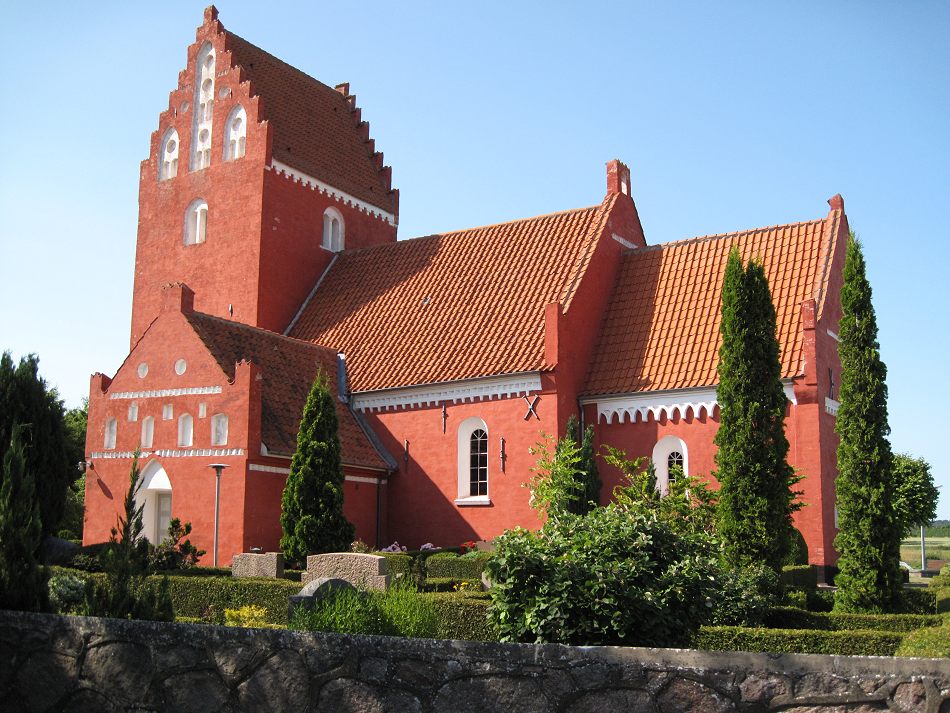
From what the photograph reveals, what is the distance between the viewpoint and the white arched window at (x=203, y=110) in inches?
1133

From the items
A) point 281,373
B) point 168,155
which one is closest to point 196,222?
point 168,155

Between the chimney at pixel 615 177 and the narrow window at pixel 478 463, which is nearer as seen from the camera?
the narrow window at pixel 478 463

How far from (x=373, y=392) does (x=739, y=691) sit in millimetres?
20528

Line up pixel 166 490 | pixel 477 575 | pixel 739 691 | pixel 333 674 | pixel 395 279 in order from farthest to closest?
pixel 395 279 → pixel 166 490 → pixel 477 575 → pixel 333 674 → pixel 739 691

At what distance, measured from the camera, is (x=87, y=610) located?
6898mm

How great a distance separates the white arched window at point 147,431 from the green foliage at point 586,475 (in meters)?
9.40

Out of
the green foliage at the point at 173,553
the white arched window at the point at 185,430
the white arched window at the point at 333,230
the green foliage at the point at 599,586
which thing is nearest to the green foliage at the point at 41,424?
the white arched window at the point at 185,430

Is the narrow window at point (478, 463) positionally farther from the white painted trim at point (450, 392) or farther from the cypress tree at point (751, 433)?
the cypress tree at point (751, 433)

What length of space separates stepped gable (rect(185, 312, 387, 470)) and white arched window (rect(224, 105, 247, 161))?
7025mm

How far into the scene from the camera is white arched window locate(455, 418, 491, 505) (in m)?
23.0

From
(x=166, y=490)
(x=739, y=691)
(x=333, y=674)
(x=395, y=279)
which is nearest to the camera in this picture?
(x=739, y=691)

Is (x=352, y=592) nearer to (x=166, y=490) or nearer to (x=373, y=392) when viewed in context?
(x=166, y=490)

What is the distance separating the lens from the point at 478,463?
910 inches

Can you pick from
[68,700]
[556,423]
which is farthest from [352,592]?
[556,423]
